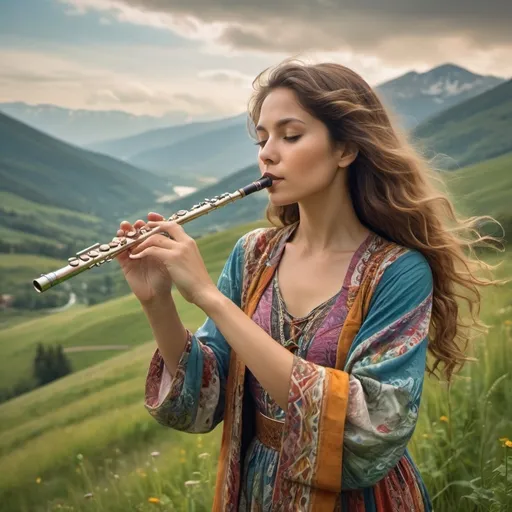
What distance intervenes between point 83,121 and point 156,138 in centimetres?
34

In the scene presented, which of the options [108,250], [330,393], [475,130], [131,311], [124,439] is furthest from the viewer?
[475,130]

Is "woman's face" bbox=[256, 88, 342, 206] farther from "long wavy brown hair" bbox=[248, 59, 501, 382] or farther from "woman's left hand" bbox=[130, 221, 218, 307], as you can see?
"woman's left hand" bbox=[130, 221, 218, 307]

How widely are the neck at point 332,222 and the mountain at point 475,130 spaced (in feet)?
5.23

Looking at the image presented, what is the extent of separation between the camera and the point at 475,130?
115 inches

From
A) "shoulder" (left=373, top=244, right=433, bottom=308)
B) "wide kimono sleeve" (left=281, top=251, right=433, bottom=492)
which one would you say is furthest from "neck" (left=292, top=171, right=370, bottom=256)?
"wide kimono sleeve" (left=281, top=251, right=433, bottom=492)

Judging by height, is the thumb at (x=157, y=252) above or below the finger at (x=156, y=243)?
below

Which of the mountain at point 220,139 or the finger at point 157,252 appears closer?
the finger at point 157,252

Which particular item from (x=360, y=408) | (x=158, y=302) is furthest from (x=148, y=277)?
(x=360, y=408)

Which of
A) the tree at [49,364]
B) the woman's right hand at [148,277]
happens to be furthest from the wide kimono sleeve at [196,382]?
the tree at [49,364]

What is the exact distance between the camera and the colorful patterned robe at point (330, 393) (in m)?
1.15

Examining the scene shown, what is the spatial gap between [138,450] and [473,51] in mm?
2122

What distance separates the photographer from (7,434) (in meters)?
2.18

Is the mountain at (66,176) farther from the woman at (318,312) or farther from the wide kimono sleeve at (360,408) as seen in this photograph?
the wide kimono sleeve at (360,408)

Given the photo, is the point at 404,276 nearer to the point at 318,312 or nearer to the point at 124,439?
the point at 318,312
